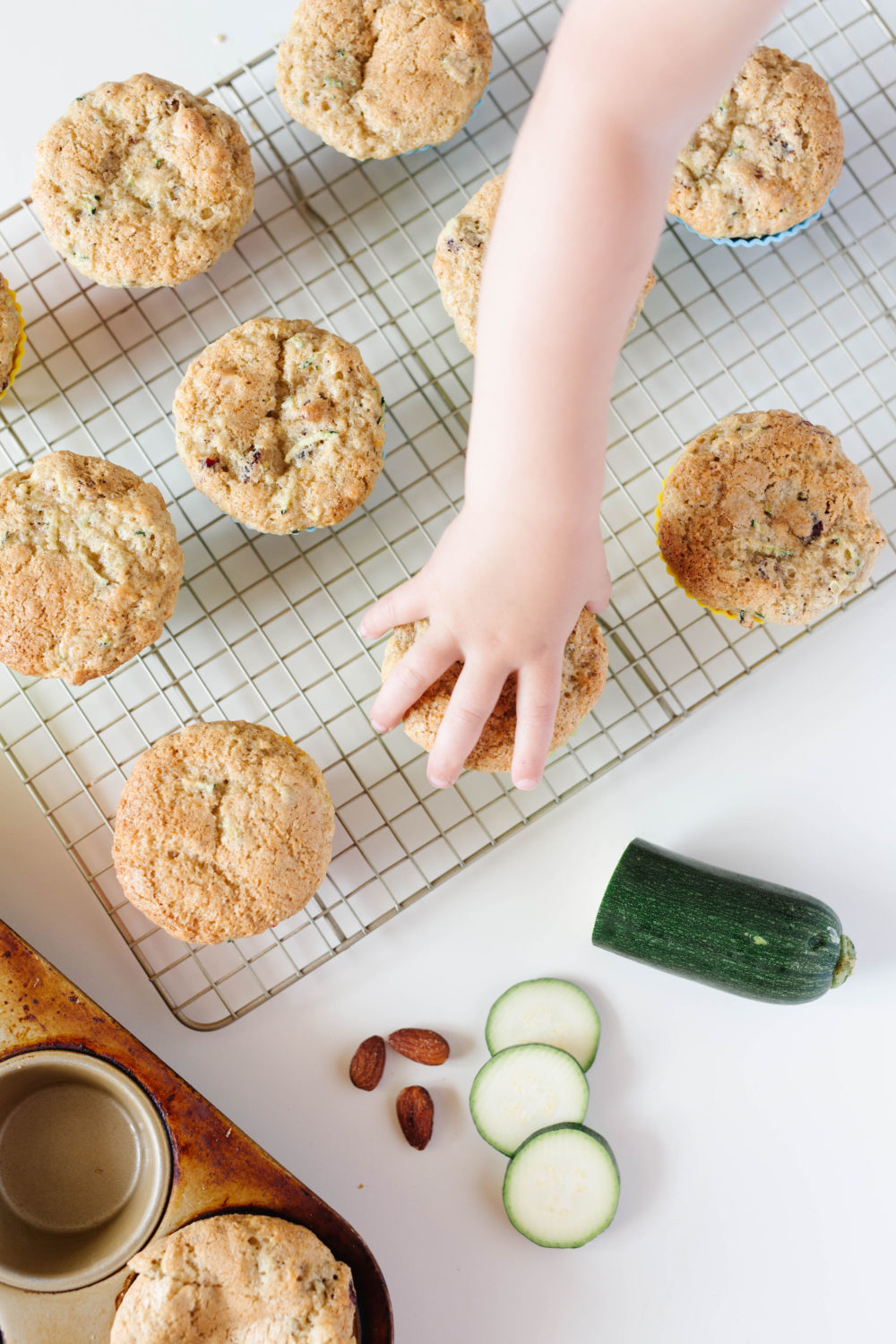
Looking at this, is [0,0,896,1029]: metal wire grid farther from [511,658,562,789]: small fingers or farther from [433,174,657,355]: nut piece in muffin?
[511,658,562,789]: small fingers

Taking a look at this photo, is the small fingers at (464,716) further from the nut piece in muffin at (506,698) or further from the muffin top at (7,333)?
the muffin top at (7,333)

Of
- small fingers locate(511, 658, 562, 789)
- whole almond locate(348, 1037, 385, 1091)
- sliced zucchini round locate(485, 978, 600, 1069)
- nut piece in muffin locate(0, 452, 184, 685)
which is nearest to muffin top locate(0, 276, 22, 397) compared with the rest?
nut piece in muffin locate(0, 452, 184, 685)

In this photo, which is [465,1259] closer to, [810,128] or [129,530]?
[129,530]

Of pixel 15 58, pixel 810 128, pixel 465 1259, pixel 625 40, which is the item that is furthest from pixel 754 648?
pixel 15 58

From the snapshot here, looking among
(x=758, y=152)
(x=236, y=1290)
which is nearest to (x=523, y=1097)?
(x=236, y=1290)

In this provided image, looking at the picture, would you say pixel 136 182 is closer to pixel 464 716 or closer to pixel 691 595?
pixel 464 716
